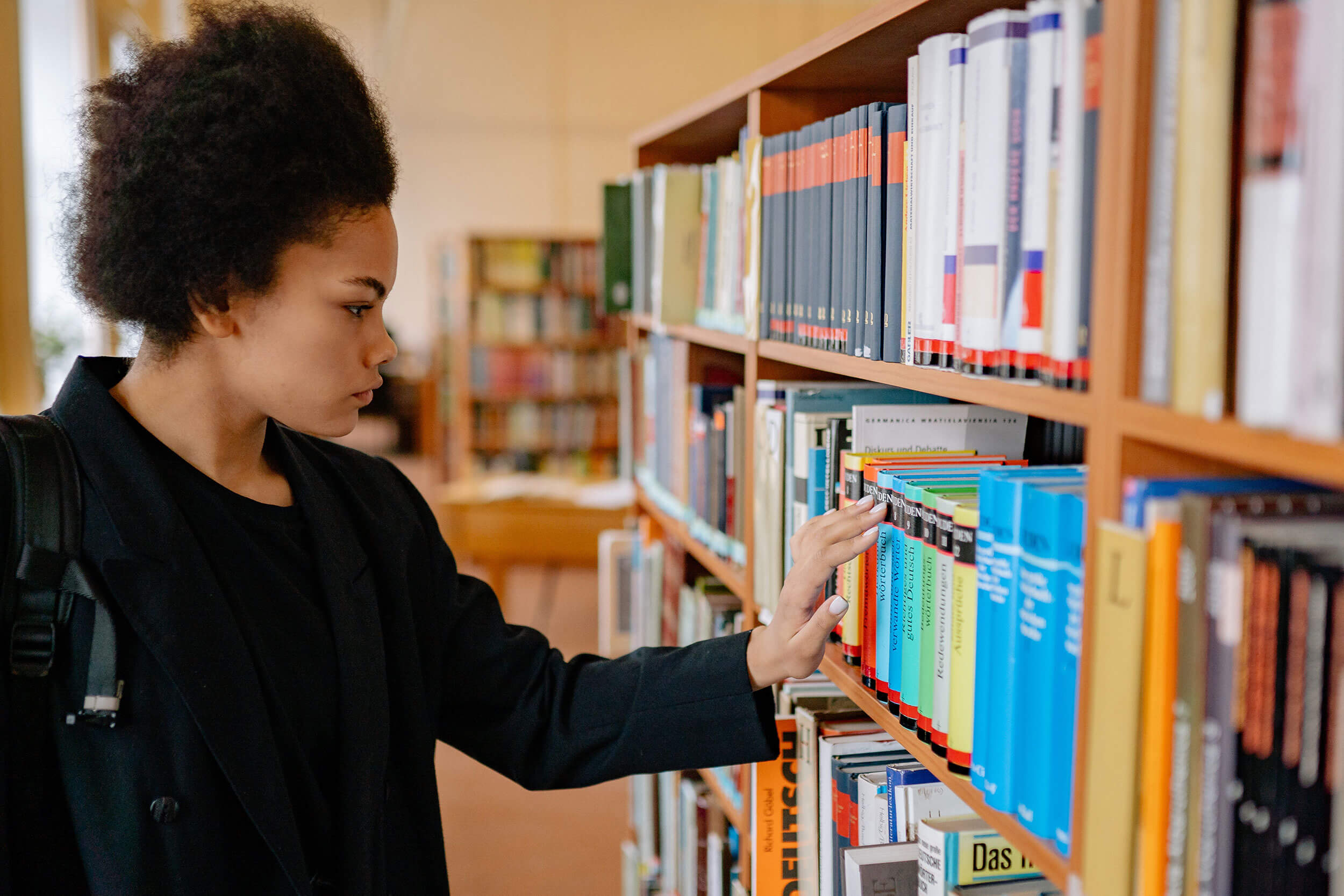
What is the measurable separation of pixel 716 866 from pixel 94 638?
1.31 m

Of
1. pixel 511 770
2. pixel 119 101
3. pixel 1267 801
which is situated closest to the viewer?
pixel 1267 801

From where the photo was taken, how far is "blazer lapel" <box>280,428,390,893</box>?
126cm

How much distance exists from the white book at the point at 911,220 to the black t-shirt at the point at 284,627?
0.78m

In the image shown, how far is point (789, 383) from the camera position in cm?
165

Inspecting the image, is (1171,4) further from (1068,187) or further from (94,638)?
(94,638)

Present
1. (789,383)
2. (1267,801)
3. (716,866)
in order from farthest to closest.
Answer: (716,866) → (789,383) → (1267,801)

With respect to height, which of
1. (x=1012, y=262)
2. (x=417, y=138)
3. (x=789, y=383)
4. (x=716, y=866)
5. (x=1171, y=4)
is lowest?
(x=716, y=866)

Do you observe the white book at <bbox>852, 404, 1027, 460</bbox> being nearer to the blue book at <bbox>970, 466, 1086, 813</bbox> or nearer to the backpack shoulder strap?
the blue book at <bbox>970, 466, 1086, 813</bbox>

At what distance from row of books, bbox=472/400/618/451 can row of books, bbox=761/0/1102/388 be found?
577 centimetres

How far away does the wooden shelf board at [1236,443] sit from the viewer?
60 centimetres

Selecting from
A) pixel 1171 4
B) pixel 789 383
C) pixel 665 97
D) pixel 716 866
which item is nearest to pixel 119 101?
pixel 789 383

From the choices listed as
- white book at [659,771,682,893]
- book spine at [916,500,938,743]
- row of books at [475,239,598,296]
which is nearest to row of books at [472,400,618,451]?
row of books at [475,239,598,296]

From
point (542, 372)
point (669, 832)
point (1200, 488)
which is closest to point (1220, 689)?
point (1200, 488)

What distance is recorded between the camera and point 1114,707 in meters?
0.77
